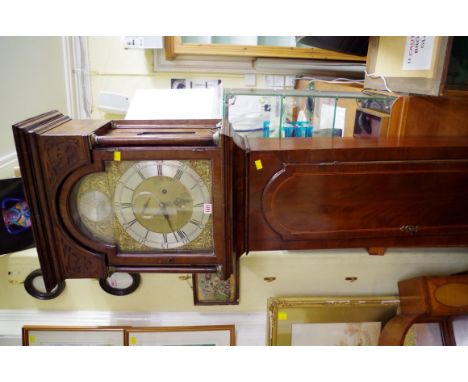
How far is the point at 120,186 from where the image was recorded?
2.46 feet

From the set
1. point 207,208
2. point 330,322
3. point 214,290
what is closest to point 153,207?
point 207,208

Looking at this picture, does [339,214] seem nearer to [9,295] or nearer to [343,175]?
[343,175]

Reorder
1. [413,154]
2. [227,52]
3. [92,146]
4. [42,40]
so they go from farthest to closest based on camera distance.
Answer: [227,52]
[42,40]
[413,154]
[92,146]

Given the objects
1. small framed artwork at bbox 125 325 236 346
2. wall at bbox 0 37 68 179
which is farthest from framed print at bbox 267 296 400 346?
wall at bbox 0 37 68 179

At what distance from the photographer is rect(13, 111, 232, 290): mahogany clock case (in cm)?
70

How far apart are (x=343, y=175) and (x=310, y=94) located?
0.82 ft

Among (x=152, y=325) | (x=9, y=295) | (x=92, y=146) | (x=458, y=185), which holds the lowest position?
(x=152, y=325)

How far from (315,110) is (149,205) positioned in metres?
0.52

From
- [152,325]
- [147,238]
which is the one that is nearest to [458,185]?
[147,238]

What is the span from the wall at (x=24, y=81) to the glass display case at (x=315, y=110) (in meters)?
0.77

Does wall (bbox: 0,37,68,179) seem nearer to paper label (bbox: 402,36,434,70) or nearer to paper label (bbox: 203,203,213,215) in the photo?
paper label (bbox: 203,203,213,215)

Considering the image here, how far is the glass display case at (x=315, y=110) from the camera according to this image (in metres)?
0.94

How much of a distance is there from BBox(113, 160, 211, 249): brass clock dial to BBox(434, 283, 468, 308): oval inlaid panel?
2.59 ft

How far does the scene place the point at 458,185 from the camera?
2.72 feet
